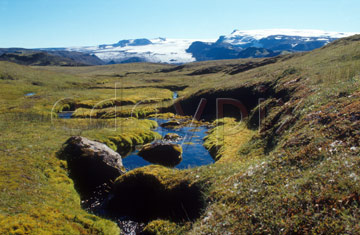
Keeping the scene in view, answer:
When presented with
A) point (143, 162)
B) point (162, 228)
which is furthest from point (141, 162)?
point (162, 228)

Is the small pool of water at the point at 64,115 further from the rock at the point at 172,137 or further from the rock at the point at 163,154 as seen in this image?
the rock at the point at 163,154

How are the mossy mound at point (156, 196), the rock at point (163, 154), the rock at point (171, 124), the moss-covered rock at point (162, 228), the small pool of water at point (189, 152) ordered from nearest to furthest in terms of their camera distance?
the moss-covered rock at point (162, 228), the mossy mound at point (156, 196), the small pool of water at point (189, 152), the rock at point (163, 154), the rock at point (171, 124)

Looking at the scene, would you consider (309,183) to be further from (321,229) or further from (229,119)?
(229,119)

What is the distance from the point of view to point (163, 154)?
121 feet

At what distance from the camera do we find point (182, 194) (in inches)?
789

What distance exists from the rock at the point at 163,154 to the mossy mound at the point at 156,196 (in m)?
10.4

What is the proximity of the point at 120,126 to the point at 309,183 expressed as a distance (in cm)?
4379

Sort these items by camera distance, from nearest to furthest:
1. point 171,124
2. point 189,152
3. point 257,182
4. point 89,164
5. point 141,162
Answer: point 257,182
point 89,164
point 141,162
point 189,152
point 171,124

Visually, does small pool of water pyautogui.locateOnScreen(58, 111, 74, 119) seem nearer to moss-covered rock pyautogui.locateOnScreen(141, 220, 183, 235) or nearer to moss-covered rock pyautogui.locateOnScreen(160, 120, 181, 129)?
moss-covered rock pyautogui.locateOnScreen(160, 120, 181, 129)

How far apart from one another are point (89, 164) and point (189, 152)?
16443mm

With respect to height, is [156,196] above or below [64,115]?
above

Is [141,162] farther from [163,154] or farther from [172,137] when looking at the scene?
[172,137]

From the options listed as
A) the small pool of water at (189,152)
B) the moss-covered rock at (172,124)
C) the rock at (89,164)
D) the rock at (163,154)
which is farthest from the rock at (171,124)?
the rock at (89,164)

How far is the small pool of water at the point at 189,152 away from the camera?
35106 millimetres
